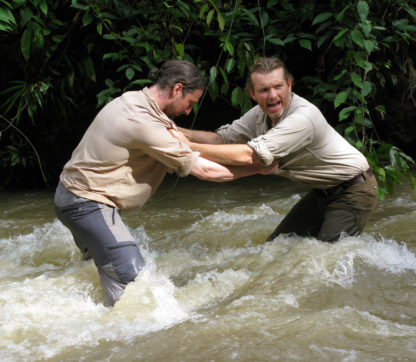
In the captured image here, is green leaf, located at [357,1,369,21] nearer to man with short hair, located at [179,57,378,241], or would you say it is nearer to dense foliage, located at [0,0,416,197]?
dense foliage, located at [0,0,416,197]

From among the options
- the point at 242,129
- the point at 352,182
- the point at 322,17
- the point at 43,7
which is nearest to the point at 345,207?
the point at 352,182

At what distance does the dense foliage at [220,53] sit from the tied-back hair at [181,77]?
1.72 meters

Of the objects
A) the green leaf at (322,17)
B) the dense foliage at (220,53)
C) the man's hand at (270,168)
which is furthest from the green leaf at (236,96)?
the man's hand at (270,168)

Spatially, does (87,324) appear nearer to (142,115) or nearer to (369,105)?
(142,115)

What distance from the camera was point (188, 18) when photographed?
523cm

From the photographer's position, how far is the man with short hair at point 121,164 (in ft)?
9.68

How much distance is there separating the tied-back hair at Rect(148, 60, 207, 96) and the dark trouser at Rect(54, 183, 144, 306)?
0.79 m

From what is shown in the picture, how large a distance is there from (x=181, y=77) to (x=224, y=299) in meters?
1.29

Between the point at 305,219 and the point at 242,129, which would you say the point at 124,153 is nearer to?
the point at 242,129

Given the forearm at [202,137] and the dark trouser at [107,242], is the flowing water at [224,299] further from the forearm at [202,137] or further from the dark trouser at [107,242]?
the forearm at [202,137]

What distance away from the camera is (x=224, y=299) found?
3.12 m

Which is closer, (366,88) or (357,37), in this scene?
(357,37)

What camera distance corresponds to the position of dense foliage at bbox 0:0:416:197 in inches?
188

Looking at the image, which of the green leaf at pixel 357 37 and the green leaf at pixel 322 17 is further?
the green leaf at pixel 322 17
